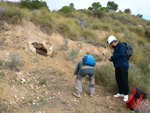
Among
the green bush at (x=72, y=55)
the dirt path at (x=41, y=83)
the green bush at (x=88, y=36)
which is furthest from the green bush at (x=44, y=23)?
the green bush at (x=88, y=36)

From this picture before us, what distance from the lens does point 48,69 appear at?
5.40m

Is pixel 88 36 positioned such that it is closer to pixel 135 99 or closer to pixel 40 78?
pixel 40 78

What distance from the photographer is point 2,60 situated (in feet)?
15.7

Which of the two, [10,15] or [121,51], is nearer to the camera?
[121,51]

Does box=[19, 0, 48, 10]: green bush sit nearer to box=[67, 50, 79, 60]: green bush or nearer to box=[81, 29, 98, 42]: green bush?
box=[81, 29, 98, 42]: green bush

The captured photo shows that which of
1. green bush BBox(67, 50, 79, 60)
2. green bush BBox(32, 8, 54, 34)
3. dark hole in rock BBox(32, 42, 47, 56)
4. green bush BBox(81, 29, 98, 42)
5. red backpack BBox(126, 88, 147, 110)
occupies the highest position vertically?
green bush BBox(32, 8, 54, 34)

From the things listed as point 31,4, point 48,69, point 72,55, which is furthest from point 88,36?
point 31,4

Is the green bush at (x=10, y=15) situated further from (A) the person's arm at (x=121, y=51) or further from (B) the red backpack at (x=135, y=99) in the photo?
(B) the red backpack at (x=135, y=99)

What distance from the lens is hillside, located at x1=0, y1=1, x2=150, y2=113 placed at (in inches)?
143

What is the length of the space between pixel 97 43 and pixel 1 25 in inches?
Result: 209

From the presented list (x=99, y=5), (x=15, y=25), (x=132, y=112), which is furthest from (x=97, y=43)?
(x=99, y=5)

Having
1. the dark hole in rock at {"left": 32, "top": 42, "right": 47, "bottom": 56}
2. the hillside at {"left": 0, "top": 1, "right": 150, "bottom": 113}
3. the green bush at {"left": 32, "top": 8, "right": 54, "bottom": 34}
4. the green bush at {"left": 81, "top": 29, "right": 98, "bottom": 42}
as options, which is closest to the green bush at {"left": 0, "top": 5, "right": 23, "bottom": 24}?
the hillside at {"left": 0, "top": 1, "right": 150, "bottom": 113}

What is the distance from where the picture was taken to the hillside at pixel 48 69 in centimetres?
364

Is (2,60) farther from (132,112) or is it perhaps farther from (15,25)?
(132,112)
